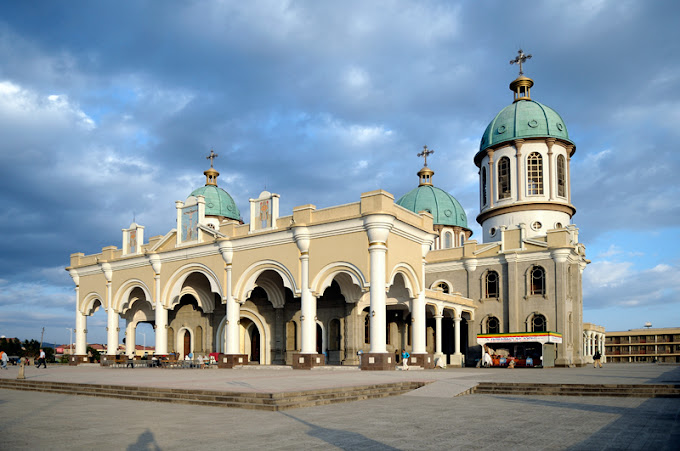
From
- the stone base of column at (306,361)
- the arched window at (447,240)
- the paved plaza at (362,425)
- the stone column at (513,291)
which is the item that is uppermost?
the arched window at (447,240)

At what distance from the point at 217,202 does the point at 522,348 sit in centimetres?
2610

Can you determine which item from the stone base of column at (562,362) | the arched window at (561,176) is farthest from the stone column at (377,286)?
the arched window at (561,176)

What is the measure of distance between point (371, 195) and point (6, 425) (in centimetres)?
1857

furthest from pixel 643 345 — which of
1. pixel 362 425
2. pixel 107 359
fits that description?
pixel 362 425

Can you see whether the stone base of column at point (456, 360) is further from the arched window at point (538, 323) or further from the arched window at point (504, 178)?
the arched window at point (504, 178)

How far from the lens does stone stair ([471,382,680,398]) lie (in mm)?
15242

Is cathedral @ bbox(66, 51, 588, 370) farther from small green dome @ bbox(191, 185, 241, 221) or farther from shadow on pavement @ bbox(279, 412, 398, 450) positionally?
shadow on pavement @ bbox(279, 412, 398, 450)

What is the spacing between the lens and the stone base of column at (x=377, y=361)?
84.3 ft

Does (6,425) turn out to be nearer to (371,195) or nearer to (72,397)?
(72,397)

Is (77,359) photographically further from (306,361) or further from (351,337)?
(306,361)

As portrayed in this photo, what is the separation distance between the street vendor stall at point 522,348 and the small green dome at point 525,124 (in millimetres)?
14778

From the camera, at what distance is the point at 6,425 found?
33.2ft

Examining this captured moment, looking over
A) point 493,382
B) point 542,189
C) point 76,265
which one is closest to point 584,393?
point 493,382

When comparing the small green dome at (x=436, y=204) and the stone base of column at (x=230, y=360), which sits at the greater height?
the small green dome at (x=436, y=204)
